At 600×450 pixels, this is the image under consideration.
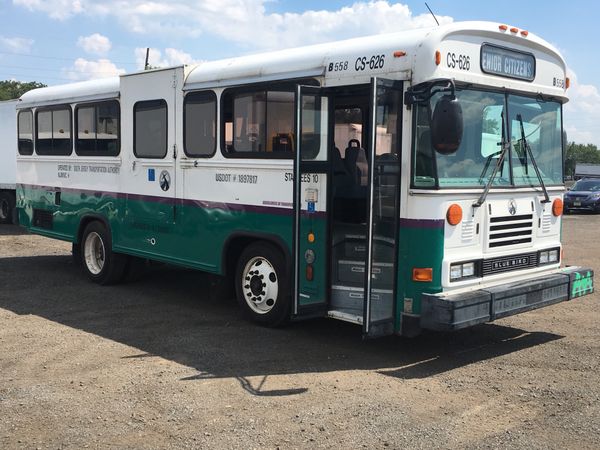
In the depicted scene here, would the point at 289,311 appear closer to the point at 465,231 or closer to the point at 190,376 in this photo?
the point at 190,376

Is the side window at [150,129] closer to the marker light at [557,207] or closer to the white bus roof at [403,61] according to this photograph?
the white bus roof at [403,61]

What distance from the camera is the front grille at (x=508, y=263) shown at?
630 cm

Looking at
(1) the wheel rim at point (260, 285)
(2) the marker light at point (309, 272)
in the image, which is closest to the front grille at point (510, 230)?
(2) the marker light at point (309, 272)

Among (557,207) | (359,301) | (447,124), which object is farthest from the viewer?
(557,207)

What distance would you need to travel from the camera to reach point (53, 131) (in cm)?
1060

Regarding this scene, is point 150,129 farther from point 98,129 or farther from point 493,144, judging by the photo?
point 493,144

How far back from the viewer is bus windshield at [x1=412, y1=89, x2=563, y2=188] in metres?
5.88

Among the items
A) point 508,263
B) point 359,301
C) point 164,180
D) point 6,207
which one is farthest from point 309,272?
point 6,207

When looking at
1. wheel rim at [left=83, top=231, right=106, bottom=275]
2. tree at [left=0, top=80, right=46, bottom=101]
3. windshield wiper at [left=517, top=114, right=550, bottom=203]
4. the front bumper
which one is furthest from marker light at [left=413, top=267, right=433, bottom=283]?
tree at [left=0, top=80, right=46, bottom=101]

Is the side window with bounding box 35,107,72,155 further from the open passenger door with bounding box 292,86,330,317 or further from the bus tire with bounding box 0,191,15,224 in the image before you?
the bus tire with bounding box 0,191,15,224

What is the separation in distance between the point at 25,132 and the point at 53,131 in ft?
3.54

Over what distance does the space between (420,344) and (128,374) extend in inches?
115

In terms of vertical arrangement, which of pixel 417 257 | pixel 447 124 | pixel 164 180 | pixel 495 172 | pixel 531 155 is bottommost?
pixel 417 257

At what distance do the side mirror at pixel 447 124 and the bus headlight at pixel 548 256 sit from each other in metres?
2.02
